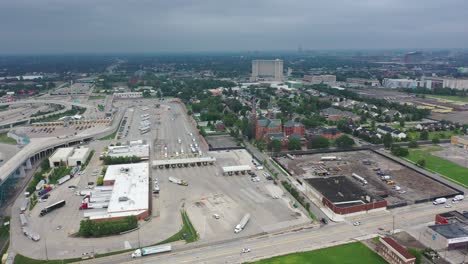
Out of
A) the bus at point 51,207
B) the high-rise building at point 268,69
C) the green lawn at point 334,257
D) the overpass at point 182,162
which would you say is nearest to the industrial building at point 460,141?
the green lawn at point 334,257

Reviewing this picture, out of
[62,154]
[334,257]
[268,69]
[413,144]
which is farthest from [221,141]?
[268,69]

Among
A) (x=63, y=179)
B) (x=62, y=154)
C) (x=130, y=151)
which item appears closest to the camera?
(x=63, y=179)

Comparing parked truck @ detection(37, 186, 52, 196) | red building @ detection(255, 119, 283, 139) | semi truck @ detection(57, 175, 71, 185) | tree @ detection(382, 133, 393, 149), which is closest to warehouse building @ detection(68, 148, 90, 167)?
semi truck @ detection(57, 175, 71, 185)

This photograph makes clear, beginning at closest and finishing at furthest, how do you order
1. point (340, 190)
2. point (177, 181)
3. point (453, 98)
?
point (340, 190), point (177, 181), point (453, 98)

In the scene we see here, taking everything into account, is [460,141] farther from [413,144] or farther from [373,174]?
[373,174]

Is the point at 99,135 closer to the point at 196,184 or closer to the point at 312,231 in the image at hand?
the point at 196,184

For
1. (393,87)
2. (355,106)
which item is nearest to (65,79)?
(355,106)

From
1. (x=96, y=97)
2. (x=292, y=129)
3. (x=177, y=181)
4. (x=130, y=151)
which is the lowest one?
(x=177, y=181)
